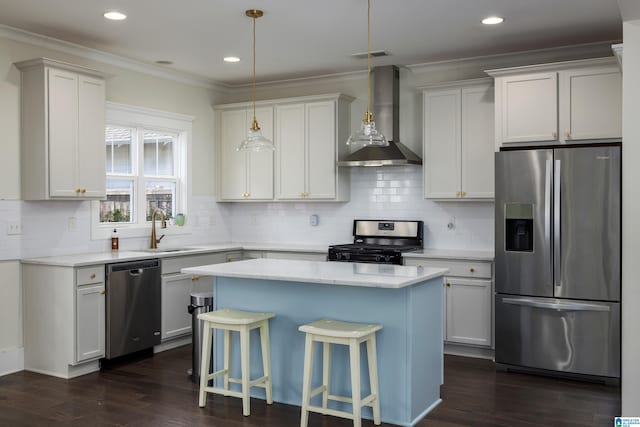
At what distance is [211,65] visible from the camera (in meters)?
6.20

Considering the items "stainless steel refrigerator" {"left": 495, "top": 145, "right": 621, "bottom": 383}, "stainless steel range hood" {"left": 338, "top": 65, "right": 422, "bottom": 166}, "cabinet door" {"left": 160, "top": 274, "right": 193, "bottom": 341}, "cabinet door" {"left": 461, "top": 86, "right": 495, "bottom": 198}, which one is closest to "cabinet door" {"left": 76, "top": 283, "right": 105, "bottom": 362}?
"cabinet door" {"left": 160, "top": 274, "right": 193, "bottom": 341}

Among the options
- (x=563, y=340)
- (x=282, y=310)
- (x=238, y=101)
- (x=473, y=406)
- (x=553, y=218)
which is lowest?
(x=473, y=406)

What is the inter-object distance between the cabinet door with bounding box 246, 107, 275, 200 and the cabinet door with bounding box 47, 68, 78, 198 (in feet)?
7.02

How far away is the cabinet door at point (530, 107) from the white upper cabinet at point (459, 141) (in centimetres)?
42

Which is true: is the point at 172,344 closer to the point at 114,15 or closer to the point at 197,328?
the point at 197,328

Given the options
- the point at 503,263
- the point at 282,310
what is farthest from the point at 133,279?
the point at 503,263

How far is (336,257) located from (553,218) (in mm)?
2013

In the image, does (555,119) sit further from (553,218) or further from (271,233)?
(271,233)

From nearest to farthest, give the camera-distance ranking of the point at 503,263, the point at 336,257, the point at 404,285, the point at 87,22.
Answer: the point at 404,285 < the point at 87,22 < the point at 503,263 < the point at 336,257

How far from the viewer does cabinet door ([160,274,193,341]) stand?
5617 millimetres

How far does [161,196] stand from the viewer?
6.54 meters

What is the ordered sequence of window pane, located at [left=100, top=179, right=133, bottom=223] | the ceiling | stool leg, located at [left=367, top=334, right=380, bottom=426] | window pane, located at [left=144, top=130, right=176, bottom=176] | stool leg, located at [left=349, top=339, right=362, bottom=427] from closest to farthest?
stool leg, located at [left=349, top=339, right=362, bottom=427] < stool leg, located at [left=367, top=334, right=380, bottom=426] < the ceiling < window pane, located at [left=100, top=179, right=133, bottom=223] < window pane, located at [left=144, top=130, right=176, bottom=176]

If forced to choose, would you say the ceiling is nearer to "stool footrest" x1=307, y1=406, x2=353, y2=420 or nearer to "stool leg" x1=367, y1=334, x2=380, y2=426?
"stool leg" x1=367, y1=334, x2=380, y2=426

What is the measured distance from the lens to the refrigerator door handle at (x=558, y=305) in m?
4.71
